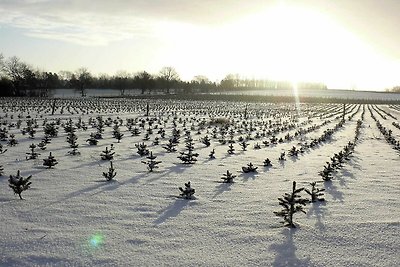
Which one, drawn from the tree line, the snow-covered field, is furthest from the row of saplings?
the tree line

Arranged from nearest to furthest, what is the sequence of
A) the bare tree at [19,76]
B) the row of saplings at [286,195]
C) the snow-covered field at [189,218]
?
the snow-covered field at [189,218] < the row of saplings at [286,195] < the bare tree at [19,76]

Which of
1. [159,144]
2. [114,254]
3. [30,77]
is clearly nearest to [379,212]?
[114,254]

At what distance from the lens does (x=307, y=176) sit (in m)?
8.58

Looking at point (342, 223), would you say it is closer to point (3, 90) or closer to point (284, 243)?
point (284, 243)

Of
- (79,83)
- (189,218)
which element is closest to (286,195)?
(189,218)

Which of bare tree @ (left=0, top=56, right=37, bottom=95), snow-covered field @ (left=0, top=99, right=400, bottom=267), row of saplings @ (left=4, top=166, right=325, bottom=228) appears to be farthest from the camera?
bare tree @ (left=0, top=56, right=37, bottom=95)

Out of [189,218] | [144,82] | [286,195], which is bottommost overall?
[189,218]

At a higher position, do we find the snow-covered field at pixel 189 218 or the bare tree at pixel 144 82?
the bare tree at pixel 144 82

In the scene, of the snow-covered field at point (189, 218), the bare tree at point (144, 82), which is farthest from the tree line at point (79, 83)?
the snow-covered field at point (189, 218)

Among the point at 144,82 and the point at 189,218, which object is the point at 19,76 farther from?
the point at 189,218

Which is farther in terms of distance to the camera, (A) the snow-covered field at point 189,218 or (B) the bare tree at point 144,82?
(B) the bare tree at point 144,82

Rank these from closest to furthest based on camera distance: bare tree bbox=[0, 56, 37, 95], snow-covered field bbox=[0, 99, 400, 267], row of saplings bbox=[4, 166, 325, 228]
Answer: snow-covered field bbox=[0, 99, 400, 267] < row of saplings bbox=[4, 166, 325, 228] < bare tree bbox=[0, 56, 37, 95]

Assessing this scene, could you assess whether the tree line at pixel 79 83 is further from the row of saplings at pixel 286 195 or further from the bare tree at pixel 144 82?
the row of saplings at pixel 286 195

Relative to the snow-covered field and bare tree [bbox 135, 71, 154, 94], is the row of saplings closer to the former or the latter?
the snow-covered field
